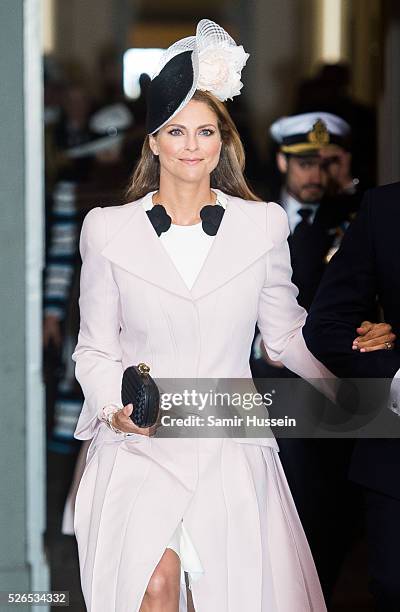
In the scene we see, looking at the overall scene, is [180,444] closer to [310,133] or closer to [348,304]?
[348,304]

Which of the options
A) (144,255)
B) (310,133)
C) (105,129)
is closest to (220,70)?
(144,255)

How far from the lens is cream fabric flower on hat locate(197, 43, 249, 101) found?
3.38 meters

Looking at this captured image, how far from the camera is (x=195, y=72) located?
335 centimetres

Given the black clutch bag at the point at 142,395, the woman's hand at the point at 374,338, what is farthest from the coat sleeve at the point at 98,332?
the woman's hand at the point at 374,338

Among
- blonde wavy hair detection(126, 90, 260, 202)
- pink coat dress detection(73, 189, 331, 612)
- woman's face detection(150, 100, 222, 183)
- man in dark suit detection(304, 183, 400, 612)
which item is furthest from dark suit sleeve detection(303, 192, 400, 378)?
woman's face detection(150, 100, 222, 183)

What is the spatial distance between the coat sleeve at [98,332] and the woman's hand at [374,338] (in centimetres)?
60

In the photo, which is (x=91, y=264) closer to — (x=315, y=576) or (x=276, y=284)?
(x=276, y=284)

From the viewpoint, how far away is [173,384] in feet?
11.3

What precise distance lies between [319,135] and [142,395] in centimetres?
128

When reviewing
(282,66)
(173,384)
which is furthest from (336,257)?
(282,66)

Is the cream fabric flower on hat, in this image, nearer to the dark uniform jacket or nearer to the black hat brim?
the black hat brim

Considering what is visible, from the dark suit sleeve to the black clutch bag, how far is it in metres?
0.46

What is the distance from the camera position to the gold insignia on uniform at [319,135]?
13.7 feet

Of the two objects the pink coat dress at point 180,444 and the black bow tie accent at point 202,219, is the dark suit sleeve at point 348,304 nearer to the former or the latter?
the pink coat dress at point 180,444
